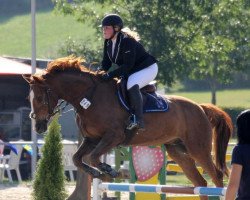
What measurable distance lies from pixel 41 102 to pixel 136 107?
0.96 m

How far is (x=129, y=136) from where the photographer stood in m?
8.84

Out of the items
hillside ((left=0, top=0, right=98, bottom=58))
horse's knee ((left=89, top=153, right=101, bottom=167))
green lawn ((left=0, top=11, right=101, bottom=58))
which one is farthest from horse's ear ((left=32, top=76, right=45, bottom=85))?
green lawn ((left=0, top=11, right=101, bottom=58))

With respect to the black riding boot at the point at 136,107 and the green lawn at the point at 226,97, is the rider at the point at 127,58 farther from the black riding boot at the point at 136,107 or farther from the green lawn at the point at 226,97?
the green lawn at the point at 226,97

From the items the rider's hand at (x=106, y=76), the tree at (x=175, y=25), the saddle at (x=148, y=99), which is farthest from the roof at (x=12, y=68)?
the rider's hand at (x=106, y=76)

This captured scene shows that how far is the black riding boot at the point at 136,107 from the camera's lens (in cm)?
867

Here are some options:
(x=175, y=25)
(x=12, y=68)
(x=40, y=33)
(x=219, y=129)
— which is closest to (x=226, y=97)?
(x=40, y=33)

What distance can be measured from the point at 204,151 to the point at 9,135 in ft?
35.3

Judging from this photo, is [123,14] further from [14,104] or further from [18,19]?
[18,19]

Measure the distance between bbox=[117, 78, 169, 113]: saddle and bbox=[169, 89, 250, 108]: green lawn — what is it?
99.8 ft

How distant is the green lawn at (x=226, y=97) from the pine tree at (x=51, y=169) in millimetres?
28881

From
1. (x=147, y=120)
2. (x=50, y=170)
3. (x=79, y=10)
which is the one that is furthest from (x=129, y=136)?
(x=79, y=10)

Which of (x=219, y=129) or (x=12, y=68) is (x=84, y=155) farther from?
(x=12, y=68)

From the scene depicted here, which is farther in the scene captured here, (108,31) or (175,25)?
(175,25)

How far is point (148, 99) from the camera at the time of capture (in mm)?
9039
